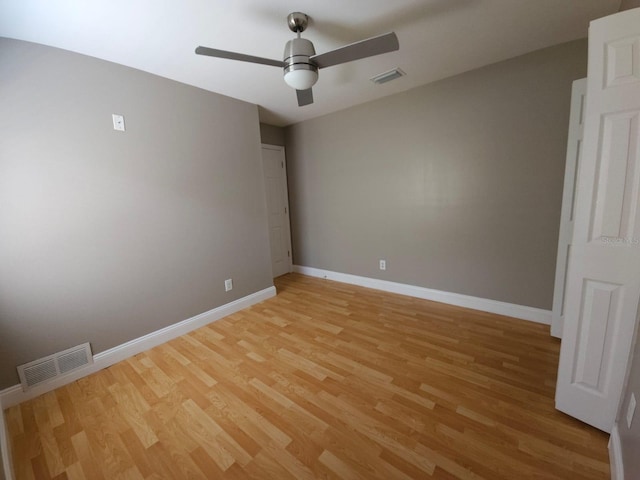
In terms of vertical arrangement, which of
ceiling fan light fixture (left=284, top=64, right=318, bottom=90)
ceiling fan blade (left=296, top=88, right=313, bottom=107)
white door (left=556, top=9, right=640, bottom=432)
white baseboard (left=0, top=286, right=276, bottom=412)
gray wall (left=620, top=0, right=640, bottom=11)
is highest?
gray wall (left=620, top=0, right=640, bottom=11)

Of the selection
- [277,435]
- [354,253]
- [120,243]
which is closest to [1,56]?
[120,243]

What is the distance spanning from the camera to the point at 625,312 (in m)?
1.24

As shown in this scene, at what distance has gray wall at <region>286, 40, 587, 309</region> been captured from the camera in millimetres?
2287

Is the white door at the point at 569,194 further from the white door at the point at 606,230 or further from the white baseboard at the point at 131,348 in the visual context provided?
the white baseboard at the point at 131,348

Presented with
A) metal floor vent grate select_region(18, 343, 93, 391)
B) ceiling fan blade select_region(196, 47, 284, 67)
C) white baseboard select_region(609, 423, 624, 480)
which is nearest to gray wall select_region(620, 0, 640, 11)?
ceiling fan blade select_region(196, 47, 284, 67)

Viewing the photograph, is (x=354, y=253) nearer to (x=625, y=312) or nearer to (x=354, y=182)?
(x=354, y=182)

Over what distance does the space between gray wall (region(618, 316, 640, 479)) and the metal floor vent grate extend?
3.23 m

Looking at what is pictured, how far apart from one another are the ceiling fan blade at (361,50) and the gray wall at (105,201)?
1.67m

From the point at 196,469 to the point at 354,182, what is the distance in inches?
127

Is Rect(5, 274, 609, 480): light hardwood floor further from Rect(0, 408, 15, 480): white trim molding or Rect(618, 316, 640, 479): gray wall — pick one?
Rect(618, 316, 640, 479): gray wall

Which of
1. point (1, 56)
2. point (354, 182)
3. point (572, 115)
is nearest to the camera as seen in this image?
point (1, 56)

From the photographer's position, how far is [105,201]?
6.84ft

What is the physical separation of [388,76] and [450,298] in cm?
254

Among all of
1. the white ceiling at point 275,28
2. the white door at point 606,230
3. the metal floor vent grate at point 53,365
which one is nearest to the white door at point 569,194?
the white ceiling at point 275,28
